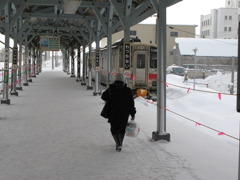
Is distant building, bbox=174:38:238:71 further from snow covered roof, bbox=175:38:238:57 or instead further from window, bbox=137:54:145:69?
window, bbox=137:54:145:69

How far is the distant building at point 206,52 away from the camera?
1582 inches

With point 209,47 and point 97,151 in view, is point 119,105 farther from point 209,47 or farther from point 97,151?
point 209,47

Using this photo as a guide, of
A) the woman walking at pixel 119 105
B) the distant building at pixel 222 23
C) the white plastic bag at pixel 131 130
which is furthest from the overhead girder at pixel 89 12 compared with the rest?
the distant building at pixel 222 23

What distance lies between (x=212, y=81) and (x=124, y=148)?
65.5 ft

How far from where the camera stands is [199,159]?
17.0 feet

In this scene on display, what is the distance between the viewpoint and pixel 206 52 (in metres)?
41.3

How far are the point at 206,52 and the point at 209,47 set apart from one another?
231cm

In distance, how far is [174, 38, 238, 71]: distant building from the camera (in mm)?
40188

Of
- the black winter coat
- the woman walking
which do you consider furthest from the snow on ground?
the black winter coat

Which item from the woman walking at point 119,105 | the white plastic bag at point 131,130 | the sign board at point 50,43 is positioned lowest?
the white plastic bag at point 131,130

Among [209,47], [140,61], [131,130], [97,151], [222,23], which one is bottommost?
[97,151]

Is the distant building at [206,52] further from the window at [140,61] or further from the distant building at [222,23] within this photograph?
the distant building at [222,23]

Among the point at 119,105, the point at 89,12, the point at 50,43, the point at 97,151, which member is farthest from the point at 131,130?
the point at 50,43

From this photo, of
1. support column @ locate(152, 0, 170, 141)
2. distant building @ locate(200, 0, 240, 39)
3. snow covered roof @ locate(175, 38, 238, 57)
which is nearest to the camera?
support column @ locate(152, 0, 170, 141)
